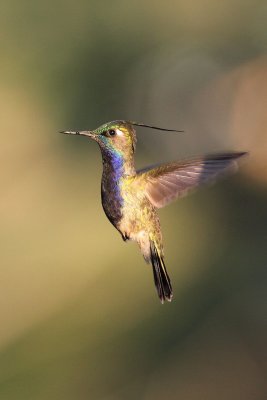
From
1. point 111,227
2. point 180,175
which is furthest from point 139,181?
point 111,227

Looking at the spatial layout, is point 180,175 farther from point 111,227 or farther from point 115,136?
point 111,227

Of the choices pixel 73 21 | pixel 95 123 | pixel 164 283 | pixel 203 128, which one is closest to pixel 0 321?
pixel 95 123

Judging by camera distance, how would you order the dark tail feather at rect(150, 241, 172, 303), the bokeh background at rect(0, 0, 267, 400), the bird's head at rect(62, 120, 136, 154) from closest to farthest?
the bird's head at rect(62, 120, 136, 154) < the dark tail feather at rect(150, 241, 172, 303) < the bokeh background at rect(0, 0, 267, 400)

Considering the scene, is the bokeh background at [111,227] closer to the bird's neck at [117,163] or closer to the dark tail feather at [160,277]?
the dark tail feather at [160,277]

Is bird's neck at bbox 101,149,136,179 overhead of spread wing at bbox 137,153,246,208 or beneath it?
overhead

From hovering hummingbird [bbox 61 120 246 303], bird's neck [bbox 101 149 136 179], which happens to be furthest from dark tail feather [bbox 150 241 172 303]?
bird's neck [bbox 101 149 136 179]

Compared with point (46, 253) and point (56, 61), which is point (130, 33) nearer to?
point (56, 61)

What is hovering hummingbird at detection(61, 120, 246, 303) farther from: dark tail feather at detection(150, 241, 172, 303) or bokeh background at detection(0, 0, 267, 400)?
bokeh background at detection(0, 0, 267, 400)

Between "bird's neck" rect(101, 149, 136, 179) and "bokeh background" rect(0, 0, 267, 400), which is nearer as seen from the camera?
"bird's neck" rect(101, 149, 136, 179)
